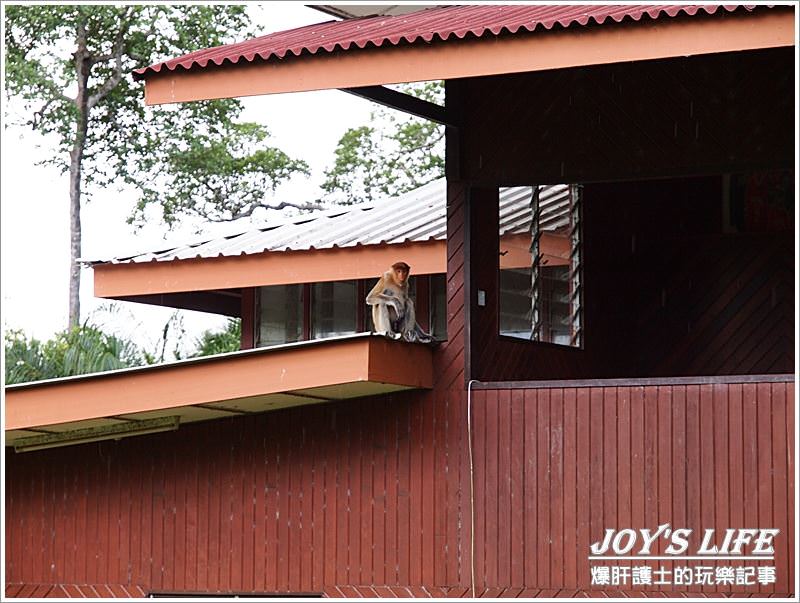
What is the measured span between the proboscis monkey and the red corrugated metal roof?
217cm

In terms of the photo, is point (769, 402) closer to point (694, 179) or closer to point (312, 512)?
point (312, 512)

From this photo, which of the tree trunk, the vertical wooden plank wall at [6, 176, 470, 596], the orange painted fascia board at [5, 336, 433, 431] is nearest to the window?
the vertical wooden plank wall at [6, 176, 470, 596]

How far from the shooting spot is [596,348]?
16141 mm

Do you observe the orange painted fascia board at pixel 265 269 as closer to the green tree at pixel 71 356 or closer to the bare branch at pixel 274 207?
the green tree at pixel 71 356

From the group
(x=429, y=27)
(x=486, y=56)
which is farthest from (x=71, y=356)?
(x=486, y=56)

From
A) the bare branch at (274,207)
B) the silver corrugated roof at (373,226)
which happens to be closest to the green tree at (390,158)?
the bare branch at (274,207)

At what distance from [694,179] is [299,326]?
15.6 feet

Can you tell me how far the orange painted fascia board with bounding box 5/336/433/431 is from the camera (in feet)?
42.0

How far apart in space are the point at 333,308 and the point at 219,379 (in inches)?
176

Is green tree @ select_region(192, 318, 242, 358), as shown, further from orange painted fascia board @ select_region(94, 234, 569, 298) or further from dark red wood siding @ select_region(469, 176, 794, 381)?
dark red wood siding @ select_region(469, 176, 794, 381)

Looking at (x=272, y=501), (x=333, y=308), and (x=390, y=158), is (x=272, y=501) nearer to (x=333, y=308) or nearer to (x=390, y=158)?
(x=333, y=308)

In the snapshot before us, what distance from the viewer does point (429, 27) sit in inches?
507

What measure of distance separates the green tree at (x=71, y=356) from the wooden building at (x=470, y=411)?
38.4ft

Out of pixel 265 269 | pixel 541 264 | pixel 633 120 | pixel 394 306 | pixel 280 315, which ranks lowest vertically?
pixel 394 306
